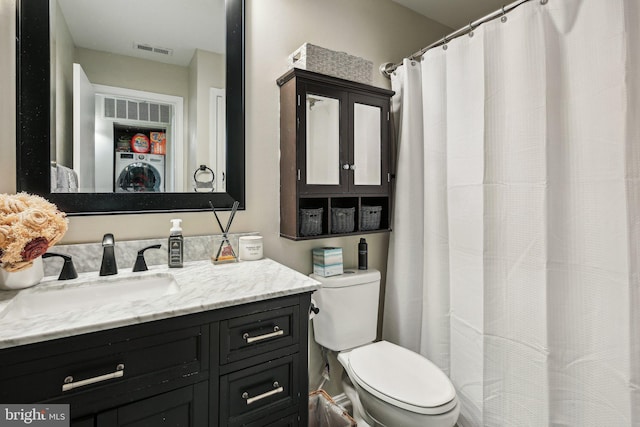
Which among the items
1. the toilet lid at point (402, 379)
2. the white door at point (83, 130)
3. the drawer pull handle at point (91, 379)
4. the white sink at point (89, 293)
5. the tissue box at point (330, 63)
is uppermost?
the tissue box at point (330, 63)

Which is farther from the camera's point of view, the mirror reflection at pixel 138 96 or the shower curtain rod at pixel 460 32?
the shower curtain rod at pixel 460 32

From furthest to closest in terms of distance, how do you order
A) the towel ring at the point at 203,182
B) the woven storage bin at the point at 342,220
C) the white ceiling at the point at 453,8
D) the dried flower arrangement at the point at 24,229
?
1. the white ceiling at the point at 453,8
2. the woven storage bin at the point at 342,220
3. the towel ring at the point at 203,182
4. the dried flower arrangement at the point at 24,229

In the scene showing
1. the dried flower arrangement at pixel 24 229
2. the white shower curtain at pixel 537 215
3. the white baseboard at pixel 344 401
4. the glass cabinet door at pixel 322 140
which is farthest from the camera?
the white baseboard at pixel 344 401

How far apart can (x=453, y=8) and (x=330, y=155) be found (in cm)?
141

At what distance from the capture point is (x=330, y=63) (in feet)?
5.14

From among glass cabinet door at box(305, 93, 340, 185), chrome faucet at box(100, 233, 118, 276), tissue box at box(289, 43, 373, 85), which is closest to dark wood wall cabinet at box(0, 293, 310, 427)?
chrome faucet at box(100, 233, 118, 276)

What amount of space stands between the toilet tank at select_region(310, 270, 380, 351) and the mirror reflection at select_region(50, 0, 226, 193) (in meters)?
0.71

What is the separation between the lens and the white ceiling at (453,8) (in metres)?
2.03

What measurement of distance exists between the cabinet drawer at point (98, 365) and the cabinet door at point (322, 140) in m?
0.85

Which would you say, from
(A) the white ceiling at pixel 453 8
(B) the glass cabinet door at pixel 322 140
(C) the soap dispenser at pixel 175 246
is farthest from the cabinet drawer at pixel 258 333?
(A) the white ceiling at pixel 453 8

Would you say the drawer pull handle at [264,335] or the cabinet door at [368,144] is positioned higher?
the cabinet door at [368,144]

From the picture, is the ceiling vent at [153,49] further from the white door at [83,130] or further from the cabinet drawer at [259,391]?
the cabinet drawer at [259,391]

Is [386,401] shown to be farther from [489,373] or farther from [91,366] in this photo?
[91,366]

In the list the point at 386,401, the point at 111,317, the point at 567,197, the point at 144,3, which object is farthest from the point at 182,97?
the point at 567,197
